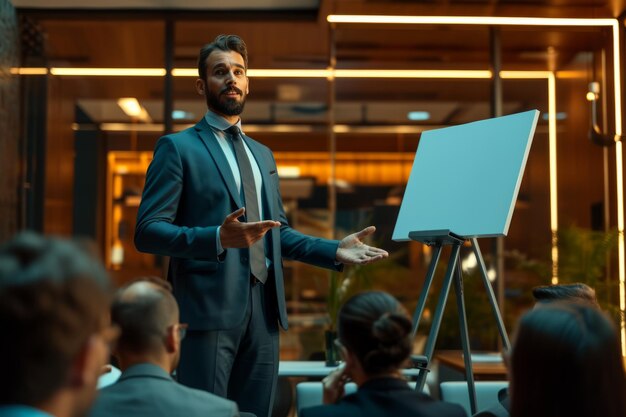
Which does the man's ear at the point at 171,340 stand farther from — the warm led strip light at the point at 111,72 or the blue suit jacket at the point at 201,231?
the warm led strip light at the point at 111,72

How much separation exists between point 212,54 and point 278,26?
470cm

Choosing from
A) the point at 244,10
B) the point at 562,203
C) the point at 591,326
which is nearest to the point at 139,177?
the point at 244,10

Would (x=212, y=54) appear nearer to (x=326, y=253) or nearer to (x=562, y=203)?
(x=326, y=253)

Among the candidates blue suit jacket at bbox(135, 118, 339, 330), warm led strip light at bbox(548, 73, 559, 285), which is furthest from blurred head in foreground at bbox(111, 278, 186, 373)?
warm led strip light at bbox(548, 73, 559, 285)

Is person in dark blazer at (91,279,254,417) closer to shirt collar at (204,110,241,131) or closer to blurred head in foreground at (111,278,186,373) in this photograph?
blurred head in foreground at (111,278,186,373)

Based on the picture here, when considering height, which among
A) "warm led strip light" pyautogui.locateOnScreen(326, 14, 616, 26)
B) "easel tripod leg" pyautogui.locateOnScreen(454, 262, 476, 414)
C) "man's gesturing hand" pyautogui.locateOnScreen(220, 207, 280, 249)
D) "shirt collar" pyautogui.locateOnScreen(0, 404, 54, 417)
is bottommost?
"easel tripod leg" pyautogui.locateOnScreen(454, 262, 476, 414)

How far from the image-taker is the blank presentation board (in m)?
3.53

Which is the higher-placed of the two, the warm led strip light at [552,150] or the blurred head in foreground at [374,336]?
the warm led strip light at [552,150]

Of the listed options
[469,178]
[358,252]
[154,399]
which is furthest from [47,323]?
[469,178]

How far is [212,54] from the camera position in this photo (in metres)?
3.18

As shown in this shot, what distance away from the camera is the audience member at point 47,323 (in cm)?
104

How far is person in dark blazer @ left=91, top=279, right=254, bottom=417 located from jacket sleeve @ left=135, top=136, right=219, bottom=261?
655 mm

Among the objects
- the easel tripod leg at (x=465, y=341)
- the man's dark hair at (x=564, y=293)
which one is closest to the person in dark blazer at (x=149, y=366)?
the man's dark hair at (x=564, y=293)

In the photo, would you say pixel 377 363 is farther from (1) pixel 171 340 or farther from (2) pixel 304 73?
(2) pixel 304 73
